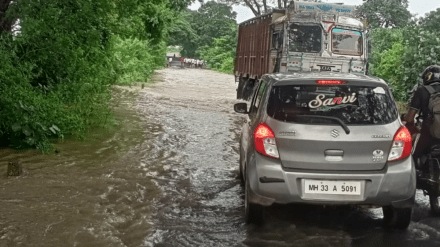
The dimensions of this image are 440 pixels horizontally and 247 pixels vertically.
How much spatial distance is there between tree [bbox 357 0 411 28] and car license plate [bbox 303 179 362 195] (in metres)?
55.8

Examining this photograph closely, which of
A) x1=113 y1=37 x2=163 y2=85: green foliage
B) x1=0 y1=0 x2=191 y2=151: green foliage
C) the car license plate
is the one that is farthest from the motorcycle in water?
x1=113 y1=37 x2=163 y2=85: green foliage

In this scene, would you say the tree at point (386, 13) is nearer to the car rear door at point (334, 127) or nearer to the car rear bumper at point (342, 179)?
the car rear door at point (334, 127)

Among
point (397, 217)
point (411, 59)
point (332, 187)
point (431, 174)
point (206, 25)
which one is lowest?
point (397, 217)

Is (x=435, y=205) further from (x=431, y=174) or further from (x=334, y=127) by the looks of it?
(x=334, y=127)

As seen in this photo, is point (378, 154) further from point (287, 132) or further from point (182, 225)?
point (182, 225)

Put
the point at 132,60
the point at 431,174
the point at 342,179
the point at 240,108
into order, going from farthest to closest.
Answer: the point at 132,60 < the point at 240,108 < the point at 431,174 < the point at 342,179

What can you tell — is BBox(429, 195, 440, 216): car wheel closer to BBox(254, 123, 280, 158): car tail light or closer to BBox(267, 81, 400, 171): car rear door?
BBox(267, 81, 400, 171): car rear door

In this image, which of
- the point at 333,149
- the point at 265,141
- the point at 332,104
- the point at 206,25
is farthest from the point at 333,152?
the point at 206,25

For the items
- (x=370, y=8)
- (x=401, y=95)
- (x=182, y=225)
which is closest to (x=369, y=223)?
(x=182, y=225)

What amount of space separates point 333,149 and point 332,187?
35 cm

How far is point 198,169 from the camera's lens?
846 centimetres

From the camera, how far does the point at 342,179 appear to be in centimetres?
483

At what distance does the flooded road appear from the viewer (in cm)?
506

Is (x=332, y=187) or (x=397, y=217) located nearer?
(x=332, y=187)
